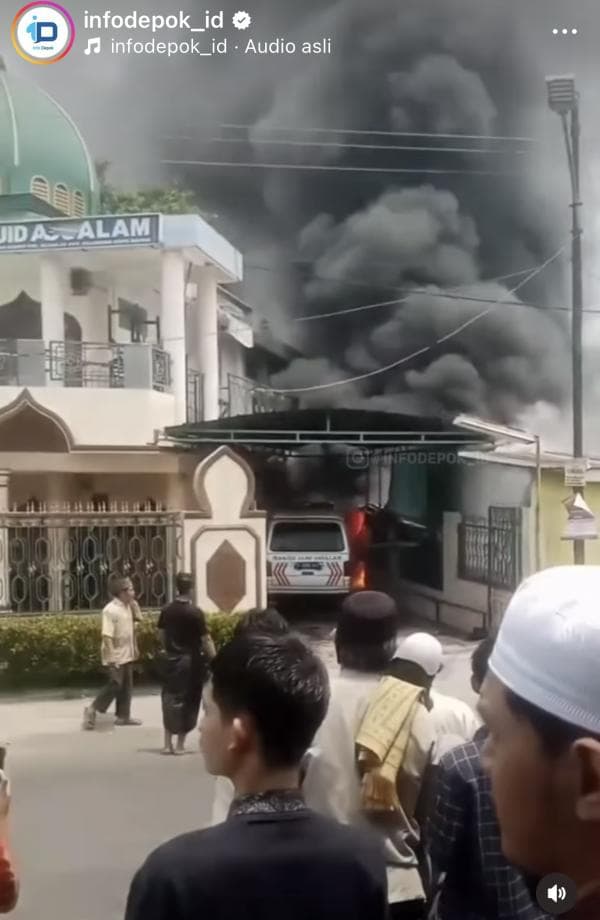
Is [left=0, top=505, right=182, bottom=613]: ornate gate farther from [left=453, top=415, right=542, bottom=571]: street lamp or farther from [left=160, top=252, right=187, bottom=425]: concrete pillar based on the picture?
[left=453, top=415, right=542, bottom=571]: street lamp

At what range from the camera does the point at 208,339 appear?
259cm

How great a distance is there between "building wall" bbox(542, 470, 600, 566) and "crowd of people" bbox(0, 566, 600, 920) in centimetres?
75

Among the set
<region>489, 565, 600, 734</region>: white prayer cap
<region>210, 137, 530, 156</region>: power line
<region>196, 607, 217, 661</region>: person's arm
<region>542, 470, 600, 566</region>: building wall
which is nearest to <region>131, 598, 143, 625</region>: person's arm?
<region>196, 607, 217, 661</region>: person's arm

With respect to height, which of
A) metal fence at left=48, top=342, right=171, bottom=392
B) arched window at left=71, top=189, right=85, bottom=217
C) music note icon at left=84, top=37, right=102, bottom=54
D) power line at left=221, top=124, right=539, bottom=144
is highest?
music note icon at left=84, top=37, right=102, bottom=54

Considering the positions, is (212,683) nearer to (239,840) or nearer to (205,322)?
(239,840)

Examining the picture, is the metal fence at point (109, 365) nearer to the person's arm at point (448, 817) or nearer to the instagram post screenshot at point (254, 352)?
the instagram post screenshot at point (254, 352)

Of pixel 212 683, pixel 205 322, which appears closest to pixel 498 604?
pixel 205 322

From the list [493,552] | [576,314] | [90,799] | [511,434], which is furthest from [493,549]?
[90,799]

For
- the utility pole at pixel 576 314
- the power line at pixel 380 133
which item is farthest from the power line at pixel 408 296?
the power line at pixel 380 133

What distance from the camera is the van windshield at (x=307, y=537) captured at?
2.55 metres

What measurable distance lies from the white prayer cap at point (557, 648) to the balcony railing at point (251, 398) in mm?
1932

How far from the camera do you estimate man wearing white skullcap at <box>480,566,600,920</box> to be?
2.05 ft

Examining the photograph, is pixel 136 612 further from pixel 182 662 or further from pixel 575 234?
pixel 575 234

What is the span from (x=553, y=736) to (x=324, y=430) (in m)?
1.96
